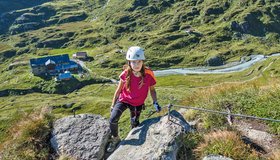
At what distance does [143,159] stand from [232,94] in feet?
18.3

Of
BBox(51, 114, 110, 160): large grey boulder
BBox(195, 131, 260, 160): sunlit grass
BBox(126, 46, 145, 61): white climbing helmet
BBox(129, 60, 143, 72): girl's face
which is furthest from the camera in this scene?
BBox(51, 114, 110, 160): large grey boulder

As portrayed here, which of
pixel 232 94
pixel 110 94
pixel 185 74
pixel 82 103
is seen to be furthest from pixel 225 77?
pixel 232 94

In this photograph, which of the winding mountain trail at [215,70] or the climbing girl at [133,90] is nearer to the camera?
the climbing girl at [133,90]

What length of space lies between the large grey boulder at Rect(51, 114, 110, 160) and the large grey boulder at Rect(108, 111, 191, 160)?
124 centimetres

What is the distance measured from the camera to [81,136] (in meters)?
12.0

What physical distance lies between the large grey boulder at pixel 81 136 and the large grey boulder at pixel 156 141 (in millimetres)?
1239

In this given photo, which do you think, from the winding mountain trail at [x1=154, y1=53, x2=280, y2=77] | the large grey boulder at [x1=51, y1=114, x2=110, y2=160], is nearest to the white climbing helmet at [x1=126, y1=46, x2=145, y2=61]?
the large grey boulder at [x1=51, y1=114, x2=110, y2=160]

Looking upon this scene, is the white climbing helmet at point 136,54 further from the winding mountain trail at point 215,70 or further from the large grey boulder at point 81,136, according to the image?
the winding mountain trail at point 215,70

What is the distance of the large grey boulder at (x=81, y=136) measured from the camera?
1140cm

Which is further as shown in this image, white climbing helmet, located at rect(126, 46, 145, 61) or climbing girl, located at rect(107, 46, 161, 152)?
climbing girl, located at rect(107, 46, 161, 152)

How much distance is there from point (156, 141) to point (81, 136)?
3383 millimetres

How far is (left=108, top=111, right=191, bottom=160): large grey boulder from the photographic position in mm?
9609

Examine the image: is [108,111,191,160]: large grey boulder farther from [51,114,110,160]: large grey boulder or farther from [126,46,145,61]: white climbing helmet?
[126,46,145,61]: white climbing helmet

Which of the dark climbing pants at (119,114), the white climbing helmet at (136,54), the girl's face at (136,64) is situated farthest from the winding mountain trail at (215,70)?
the white climbing helmet at (136,54)
